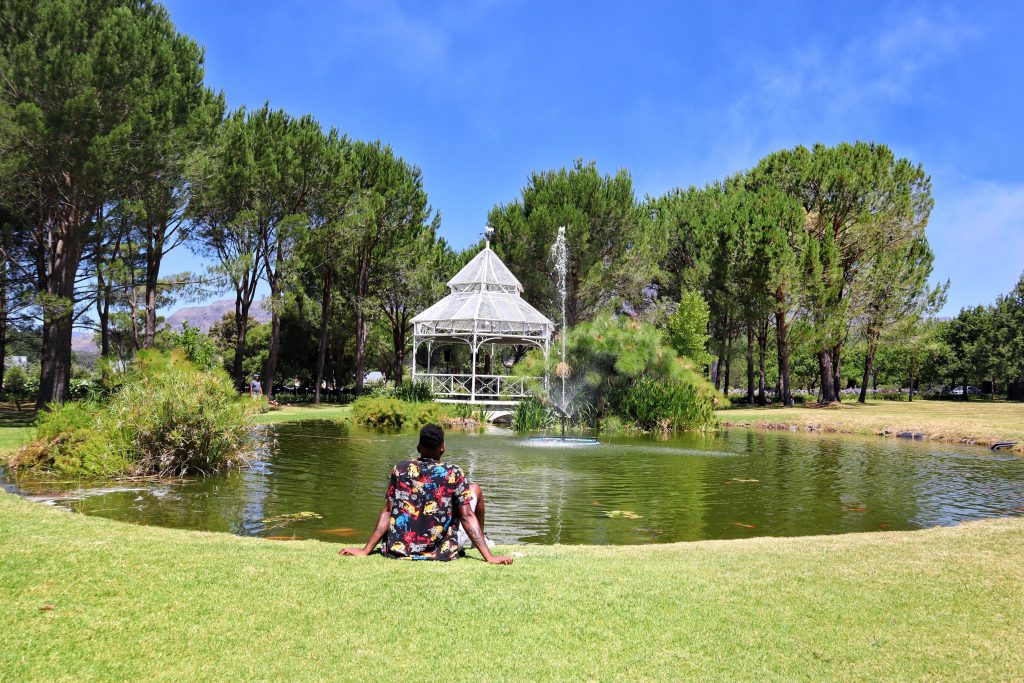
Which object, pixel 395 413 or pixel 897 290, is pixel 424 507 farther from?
pixel 897 290

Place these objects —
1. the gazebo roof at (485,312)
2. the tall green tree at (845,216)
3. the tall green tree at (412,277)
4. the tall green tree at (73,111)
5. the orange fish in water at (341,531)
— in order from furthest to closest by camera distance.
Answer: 1. the tall green tree at (412,277)
2. the tall green tree at (845,216)
3. the gazebo roof at (485,312)
4. the tall green tree at (73,111)
5. the orange fish in water at (341,531)

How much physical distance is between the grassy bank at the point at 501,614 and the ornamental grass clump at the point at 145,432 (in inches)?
229

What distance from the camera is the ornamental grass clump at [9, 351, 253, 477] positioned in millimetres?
11625

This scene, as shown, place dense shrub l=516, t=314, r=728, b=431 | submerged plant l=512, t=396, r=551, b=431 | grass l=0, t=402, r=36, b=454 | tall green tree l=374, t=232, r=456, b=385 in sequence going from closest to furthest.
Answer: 1. grass l=0, t=402, r=36, b=454
2. dense shrub l=516, t=314, r=728, b=431
3. submerged plant l=512, t=396, r=551, b=431
4. tall green tree l=374, t=232, r=456, b=385

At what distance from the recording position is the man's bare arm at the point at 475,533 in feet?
19.0

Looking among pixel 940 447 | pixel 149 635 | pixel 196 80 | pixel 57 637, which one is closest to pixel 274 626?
pixel 149 635

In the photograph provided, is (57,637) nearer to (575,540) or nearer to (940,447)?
(575,540)

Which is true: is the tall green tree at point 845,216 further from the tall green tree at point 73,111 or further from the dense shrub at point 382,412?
the tall green tree at point 73,111

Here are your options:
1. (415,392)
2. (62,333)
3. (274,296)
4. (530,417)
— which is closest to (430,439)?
(530,417)

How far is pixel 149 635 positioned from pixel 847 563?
538 cm

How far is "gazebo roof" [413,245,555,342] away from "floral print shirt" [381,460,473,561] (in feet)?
73.6

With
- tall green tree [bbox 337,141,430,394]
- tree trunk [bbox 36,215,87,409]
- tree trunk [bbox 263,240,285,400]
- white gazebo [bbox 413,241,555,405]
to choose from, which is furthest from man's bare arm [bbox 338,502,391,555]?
tall green tree [bbox 337,141,430,394]

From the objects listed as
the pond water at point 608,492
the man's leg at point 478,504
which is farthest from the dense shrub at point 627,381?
the man's leg at point 478,504

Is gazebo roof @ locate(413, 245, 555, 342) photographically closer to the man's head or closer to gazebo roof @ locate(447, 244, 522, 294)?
gazebo roof @ locate(447, 244, 522, 294)
